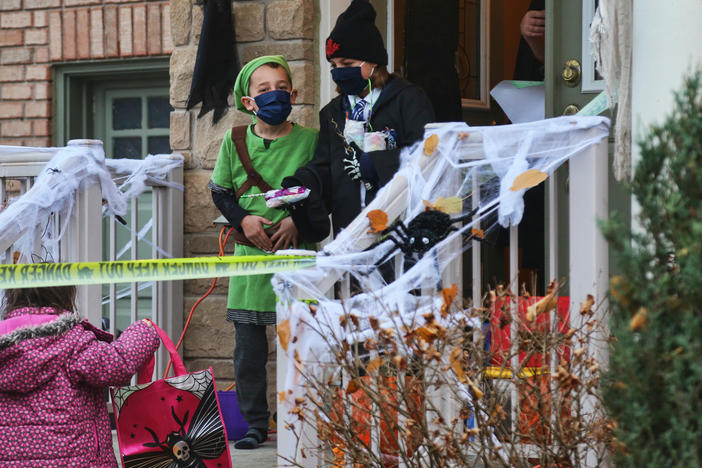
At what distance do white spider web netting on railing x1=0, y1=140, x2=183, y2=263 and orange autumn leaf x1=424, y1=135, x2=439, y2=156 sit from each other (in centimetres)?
165

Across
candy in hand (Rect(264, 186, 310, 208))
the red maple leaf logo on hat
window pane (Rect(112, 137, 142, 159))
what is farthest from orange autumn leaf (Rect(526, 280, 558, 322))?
window pane (Rect(112, 137, 142, 159))

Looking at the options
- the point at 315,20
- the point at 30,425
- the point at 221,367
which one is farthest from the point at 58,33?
the point at 30,425

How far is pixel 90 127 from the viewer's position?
281 inches

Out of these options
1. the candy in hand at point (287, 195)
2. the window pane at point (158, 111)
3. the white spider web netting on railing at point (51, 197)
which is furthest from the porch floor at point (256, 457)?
the window pane at point (158, 111)

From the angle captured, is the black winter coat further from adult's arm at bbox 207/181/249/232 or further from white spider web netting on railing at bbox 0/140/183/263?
white spider web netting on railing at bbox 0/140/183/263

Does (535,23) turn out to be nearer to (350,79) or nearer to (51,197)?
(350,79)

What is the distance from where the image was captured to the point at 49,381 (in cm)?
345

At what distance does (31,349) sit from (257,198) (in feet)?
4.89

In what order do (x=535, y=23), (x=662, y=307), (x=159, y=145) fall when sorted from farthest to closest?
(x=159, y=145)
(x=535, y=23)
(x=662, y=307)

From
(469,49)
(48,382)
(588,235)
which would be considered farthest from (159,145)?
(588,235)

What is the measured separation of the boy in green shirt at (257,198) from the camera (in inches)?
179

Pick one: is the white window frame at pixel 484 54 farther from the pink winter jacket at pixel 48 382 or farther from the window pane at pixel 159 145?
the pink winter jacket at pixel 48 382

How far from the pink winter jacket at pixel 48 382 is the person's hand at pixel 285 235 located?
115 centimetres

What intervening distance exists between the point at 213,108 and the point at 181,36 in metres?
0.46
